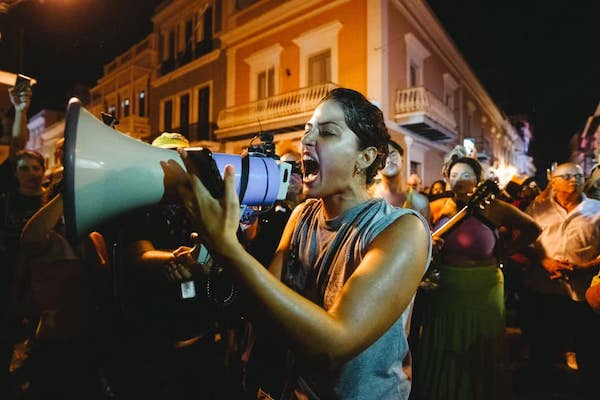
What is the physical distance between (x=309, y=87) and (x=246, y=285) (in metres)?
12.3

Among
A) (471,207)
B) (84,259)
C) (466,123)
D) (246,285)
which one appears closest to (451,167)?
(471,207)

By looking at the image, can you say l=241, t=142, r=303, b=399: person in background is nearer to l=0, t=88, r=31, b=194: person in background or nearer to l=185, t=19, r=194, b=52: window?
l=0, t=88, r=31, b=194: person in background

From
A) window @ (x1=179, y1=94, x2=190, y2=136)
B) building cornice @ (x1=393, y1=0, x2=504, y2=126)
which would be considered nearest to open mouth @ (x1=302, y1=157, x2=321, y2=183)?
building cornice @ (x1=393, y1=0, x2=504, y2=126)

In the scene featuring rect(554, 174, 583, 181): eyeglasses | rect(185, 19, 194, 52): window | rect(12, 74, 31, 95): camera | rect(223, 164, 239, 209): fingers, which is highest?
rect(185, 19, 194, 52): window

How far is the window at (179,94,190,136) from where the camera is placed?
1888 cm

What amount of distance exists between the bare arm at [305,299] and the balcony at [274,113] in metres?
10.6

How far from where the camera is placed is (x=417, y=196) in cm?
423

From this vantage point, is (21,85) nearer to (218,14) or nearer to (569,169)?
(569,169)

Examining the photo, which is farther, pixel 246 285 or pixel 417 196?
pixel 417 196

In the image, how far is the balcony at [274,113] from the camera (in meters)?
12.5

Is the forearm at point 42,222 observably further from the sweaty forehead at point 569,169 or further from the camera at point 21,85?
the sweaty forehead at point 569,169

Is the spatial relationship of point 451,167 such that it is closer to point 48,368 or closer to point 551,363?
point 551,363

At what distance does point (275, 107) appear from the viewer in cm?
1367

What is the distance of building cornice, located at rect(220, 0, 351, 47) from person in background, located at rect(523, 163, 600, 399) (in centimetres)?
1069
